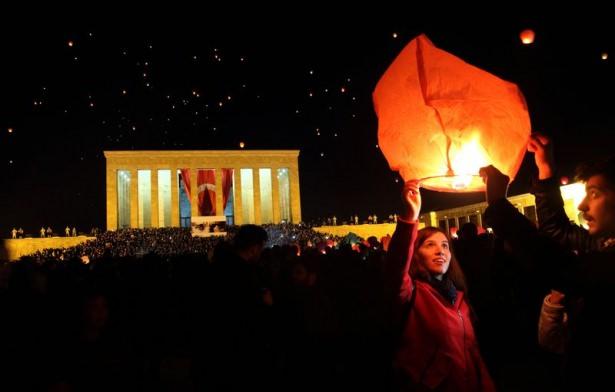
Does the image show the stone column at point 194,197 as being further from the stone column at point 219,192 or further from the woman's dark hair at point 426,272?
the woman's dark hair at point 426,272

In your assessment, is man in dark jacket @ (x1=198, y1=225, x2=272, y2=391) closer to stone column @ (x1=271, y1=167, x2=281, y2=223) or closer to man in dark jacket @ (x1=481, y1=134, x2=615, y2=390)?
man in dark jacket @ (x1=481, y1=134, x2=615, y2=390)

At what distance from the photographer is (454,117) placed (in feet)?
7.63

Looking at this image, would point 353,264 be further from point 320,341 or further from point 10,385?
point 10,385

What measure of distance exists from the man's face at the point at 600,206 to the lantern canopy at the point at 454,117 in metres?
0.70

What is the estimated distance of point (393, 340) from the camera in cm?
253

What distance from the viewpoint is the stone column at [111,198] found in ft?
158

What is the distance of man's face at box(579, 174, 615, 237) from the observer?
1554 millimetres

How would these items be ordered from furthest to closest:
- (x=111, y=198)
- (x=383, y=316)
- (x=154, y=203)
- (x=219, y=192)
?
(x=219, y=192) < (x=154, y=203) < (x=111, y=198) < (x=383, y=316)

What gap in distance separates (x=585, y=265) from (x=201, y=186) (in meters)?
49.1

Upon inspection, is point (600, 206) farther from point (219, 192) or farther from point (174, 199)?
point (174, 199)

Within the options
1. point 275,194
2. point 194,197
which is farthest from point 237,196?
point 194,197

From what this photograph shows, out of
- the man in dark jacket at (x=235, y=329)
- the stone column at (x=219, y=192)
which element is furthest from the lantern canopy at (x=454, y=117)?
the stone column at (x=219, y=192)

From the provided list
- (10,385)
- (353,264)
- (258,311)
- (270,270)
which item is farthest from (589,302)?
(353,264)

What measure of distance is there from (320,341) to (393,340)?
13.2 feet
